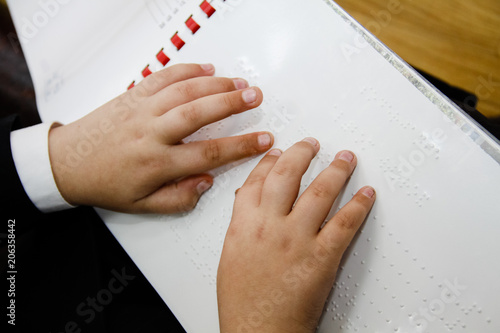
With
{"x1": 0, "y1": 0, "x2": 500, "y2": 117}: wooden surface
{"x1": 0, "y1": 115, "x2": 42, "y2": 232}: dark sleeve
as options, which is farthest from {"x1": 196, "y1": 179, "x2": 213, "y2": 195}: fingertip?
{"x1": 0, "y1": 0, "x2": 500, "y2": 117}: wooden surface

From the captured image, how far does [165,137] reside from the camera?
0.36 m

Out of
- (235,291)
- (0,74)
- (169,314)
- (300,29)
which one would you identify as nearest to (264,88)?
(300,29)

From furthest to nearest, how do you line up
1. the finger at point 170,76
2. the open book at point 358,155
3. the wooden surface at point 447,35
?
the wooden surface at point 447,35 → the finger at point 170,76 → the open book at point 358,155

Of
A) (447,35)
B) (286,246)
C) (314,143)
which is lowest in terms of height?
(286,246)

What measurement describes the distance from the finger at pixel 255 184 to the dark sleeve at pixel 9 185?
0.28 metres

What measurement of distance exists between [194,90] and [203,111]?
0.12 feet

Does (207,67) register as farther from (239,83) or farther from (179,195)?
(179,195)

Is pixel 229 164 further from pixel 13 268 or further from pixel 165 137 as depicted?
pixel 13 268

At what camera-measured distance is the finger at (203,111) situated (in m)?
0.35

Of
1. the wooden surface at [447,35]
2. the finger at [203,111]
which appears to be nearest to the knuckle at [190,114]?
the finger at [203,111]

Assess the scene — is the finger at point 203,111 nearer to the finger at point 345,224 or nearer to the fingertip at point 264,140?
the fingertip at point 264,140

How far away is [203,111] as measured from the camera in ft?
1.14

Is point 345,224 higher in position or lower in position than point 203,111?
lower

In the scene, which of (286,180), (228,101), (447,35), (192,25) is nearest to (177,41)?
(192,25)
